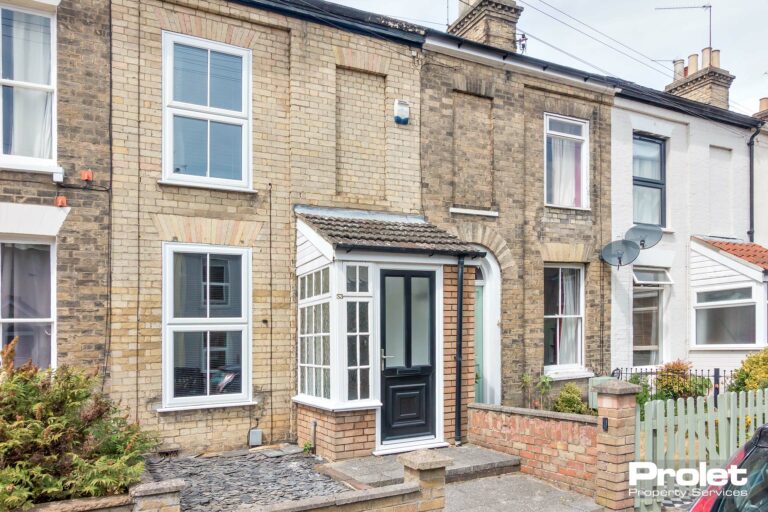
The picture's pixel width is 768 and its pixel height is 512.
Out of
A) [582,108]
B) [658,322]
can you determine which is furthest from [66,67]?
[658,322]

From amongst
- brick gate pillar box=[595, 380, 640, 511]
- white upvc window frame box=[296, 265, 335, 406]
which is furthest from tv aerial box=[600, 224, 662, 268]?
white upvc window frame box=[296, 265, 335, 406]

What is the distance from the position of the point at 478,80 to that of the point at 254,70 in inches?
157

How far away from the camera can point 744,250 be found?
1286cm

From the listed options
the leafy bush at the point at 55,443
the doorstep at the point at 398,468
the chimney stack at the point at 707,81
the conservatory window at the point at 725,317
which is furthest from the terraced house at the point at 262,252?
the chimney stack at the point at 707,81

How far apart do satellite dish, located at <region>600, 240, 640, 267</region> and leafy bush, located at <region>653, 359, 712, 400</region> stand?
2.25m

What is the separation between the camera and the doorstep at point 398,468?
21.6 feet

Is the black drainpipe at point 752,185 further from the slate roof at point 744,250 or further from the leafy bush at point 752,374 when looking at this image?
the leafy bush at point 752,374

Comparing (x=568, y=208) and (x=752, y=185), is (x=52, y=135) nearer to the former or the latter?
(x=568, y=208)

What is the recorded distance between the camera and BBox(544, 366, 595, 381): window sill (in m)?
10.8

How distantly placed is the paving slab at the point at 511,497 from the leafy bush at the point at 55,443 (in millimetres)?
3370

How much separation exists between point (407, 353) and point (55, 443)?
4.39 meters

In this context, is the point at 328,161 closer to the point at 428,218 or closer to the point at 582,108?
the point at 428,218

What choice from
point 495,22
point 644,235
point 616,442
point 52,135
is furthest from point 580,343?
point 52,135

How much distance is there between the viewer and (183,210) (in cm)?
781
